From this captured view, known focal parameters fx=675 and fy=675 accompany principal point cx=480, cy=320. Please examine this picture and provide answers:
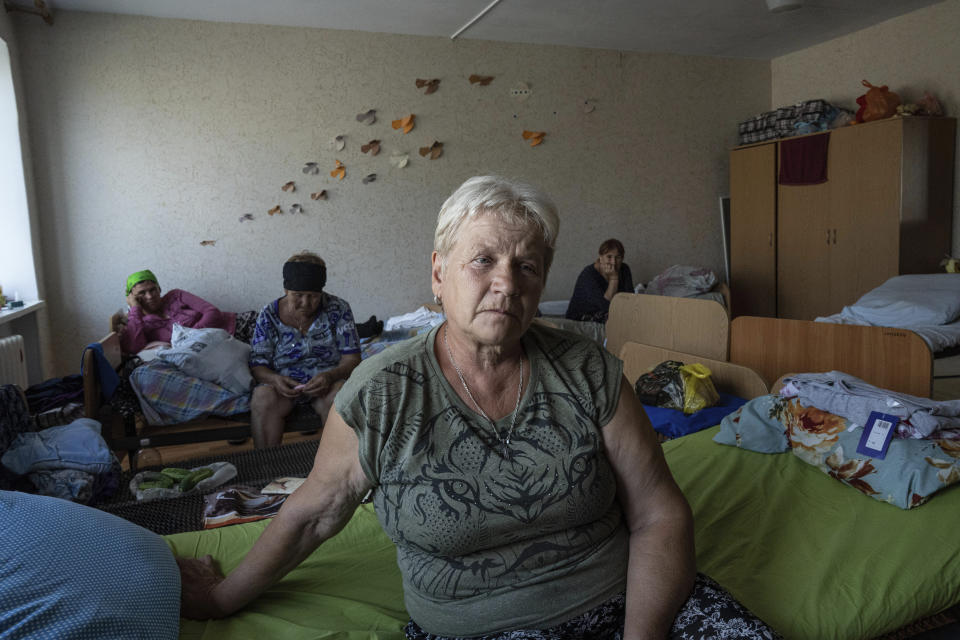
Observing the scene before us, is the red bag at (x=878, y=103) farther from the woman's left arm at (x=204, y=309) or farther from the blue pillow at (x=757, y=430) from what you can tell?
the woman's left arm at (x=204, y=309)

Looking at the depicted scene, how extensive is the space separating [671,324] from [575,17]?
269 cm

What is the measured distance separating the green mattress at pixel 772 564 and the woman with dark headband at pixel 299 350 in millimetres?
1562

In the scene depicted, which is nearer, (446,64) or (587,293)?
(587,293)

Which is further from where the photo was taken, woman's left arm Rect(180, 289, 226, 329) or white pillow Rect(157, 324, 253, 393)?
woman's left arm Rect(180, 289, 226, 329)

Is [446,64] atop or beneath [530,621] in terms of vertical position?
atop

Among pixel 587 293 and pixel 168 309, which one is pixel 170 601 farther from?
pixel 587 293

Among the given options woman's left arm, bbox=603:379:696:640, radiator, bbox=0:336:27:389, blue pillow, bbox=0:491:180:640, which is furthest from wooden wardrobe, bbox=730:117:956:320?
radiator, bbox=0:336:27:389

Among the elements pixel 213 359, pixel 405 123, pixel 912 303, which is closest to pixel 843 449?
pixel 912 303

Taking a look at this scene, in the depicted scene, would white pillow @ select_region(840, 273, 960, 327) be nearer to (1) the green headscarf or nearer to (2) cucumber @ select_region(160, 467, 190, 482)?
(2) cucumber @ select_region(160, 467, 190, 482)

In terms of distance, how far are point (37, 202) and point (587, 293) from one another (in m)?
3.76

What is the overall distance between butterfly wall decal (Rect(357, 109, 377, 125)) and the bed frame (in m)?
2.60

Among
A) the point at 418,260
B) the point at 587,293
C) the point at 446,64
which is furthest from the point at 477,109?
the point at 587,293

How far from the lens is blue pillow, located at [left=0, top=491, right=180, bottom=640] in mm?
1012

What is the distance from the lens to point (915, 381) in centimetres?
237
